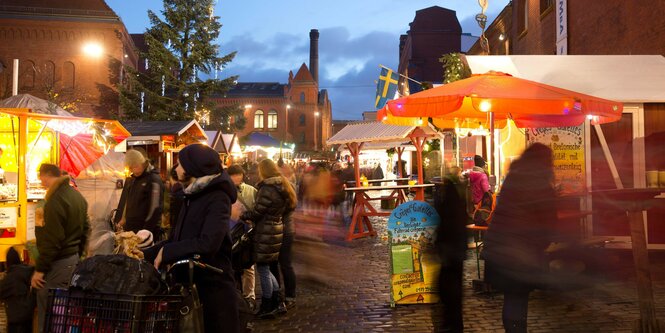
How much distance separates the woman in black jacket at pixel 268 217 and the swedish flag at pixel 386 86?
683cm

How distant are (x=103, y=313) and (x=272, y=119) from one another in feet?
248

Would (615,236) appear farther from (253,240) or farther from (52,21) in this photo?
(52,21)

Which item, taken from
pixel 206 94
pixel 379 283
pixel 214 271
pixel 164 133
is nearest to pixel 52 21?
pixel 206 94

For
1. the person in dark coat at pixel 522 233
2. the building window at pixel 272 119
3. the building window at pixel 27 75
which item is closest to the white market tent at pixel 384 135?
the person in dark coat at pixel 522 233

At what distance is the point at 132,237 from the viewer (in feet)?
15.1

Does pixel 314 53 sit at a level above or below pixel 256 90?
above

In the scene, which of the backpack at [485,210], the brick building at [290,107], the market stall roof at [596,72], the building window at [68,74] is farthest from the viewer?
the brick building at [290,107]

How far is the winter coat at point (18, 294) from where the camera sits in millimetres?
4773

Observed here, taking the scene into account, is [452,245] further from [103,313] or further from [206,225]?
[103,313]

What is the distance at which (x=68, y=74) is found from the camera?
4038cm

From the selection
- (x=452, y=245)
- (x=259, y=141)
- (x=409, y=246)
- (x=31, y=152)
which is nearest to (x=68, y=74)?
(x=259, y=141)

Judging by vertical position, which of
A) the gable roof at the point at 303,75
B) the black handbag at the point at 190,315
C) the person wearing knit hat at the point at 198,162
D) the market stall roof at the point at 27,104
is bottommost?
the black handbag at the point at 190,315

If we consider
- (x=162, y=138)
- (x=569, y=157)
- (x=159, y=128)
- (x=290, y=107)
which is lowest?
(x=569, y=157)

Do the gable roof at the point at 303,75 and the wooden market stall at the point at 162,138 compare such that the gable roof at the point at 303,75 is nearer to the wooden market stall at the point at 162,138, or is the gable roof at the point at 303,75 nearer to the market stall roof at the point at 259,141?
the market stall roof at the point at 259,141
